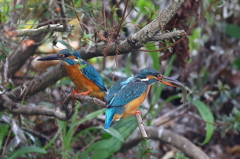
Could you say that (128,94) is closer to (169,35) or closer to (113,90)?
(113,90)

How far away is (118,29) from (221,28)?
380cm

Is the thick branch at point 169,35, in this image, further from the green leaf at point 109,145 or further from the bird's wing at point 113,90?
the green leaf at point 109,145

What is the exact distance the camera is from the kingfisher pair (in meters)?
2.85

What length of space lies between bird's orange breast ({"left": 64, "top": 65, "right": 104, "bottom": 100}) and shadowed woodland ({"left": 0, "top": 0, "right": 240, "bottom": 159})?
164 mm

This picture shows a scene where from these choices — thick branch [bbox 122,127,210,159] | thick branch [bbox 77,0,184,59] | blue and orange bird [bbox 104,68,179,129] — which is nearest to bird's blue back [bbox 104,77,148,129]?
blue and orange bird [bbox 104,68,179,129]

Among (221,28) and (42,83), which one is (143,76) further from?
(221,28)

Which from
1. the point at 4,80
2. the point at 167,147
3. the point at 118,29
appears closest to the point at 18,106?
the point at 4,80

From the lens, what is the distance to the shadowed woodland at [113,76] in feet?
8.98

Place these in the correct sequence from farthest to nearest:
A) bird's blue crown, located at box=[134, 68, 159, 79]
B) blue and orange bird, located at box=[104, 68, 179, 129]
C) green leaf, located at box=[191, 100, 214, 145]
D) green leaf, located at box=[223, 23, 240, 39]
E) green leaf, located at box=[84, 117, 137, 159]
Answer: green leaf, located at box=[223, 23, 240, 39], green leaf, located at box=[191, 100, 214, 145], green leaf, located at box=[84, 117, 137, 159], bird's blue crown, located at box=[134, 68, 159, 79], blue and orange bird, located at box=[104, 68, 179, 129]

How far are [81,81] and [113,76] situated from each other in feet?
1.07

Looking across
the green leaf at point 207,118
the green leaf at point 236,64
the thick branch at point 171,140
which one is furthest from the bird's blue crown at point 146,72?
the green leaf at point 236,64

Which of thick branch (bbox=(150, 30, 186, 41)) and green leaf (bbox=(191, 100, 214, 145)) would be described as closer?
thick branch (bbox=(150, 30, 186, 41))

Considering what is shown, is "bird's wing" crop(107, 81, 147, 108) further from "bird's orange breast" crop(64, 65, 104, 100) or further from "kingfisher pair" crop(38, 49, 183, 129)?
"bird's orange breast" crop(64, 65, 104, 100)

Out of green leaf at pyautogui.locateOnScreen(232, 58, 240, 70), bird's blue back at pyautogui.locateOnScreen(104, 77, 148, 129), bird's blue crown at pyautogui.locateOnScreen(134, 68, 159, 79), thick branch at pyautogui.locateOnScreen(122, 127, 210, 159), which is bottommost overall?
thick branch at pyautogui.locateOnScreen(122, 127, 210, 159)
